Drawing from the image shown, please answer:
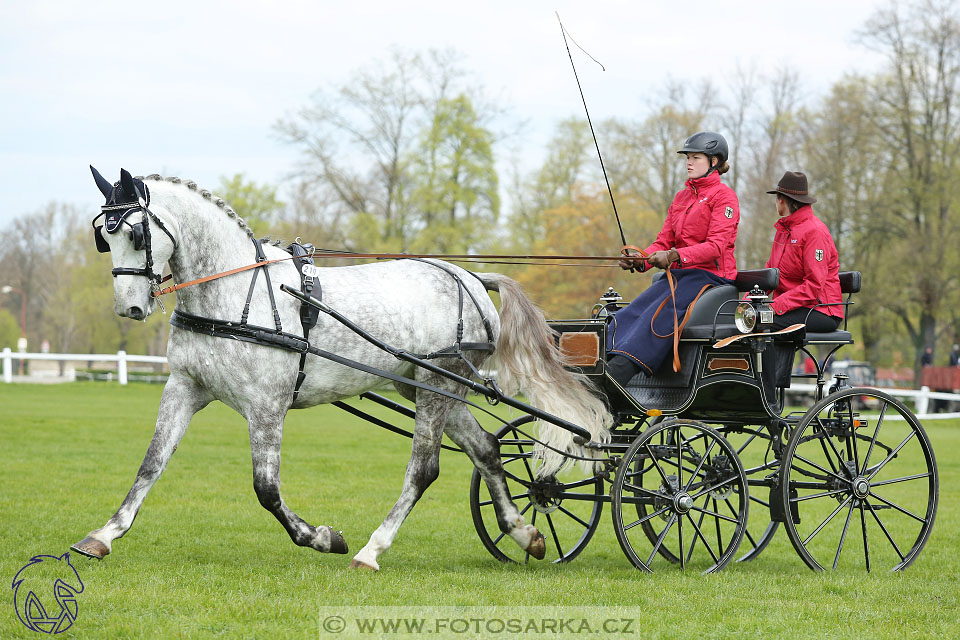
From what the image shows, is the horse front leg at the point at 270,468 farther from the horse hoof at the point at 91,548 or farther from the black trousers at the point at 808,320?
the black trousers at the point at 808,320

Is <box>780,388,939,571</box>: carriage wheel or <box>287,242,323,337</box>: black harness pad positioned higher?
<box>287,242,323,337</box>: black harness pad

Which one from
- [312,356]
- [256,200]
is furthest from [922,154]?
[312,356]

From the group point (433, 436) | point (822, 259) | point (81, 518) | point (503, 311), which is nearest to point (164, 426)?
point (433, 436)

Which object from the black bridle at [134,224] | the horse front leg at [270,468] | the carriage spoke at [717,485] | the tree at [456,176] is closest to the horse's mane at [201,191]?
the black bridle at [134,224]

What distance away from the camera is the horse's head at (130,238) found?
5.60 m

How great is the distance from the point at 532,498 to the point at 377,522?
2114 millimetres

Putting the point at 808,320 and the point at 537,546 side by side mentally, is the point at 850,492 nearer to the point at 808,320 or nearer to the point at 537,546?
the point at 808,320

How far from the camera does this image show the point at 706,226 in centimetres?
682

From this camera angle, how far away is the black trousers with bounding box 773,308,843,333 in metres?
6.88

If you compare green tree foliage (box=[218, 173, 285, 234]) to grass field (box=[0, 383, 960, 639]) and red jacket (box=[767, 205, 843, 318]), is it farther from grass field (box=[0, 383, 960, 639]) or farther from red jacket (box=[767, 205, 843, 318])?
red jacket (box=[767, 205, 843, 318])

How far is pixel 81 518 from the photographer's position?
8164mm

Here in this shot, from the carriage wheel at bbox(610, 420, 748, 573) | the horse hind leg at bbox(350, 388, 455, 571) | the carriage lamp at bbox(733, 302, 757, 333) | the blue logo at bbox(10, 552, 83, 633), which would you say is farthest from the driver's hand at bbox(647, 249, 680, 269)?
the blue logo at bbox(10, 552, 83, 633)

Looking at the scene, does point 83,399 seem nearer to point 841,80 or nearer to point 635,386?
point 635,386

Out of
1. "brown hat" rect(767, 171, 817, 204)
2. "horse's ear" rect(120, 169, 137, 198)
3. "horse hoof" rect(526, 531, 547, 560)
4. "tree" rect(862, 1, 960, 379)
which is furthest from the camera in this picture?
"tree" rect(862, 1, 960, 379)
